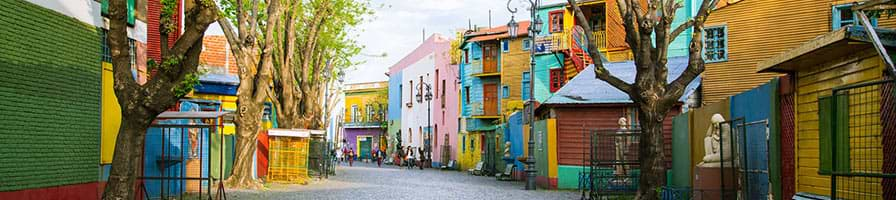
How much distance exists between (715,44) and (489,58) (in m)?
24.1

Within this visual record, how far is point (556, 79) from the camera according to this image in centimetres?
4219

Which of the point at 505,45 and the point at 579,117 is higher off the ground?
the point at 505,45

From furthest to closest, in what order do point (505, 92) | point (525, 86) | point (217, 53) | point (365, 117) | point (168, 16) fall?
point (365, 117)
point (505, 92)
point (525, 86)
point (217, 53)
point (168, 16)

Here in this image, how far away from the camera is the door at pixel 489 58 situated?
Result: 49688mm

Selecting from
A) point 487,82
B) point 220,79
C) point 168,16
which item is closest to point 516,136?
point 220,79

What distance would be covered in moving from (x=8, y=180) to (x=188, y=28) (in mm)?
3146

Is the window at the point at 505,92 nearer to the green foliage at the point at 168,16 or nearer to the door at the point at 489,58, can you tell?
the door at the point at 489,58

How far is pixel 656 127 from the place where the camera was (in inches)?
656

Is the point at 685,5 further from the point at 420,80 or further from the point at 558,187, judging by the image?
the point at 420,80

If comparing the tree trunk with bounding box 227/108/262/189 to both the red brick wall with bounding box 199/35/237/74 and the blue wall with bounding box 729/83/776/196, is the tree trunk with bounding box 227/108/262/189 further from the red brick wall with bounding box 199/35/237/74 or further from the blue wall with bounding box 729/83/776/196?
the blue wall with bounding box 729/83/776/196

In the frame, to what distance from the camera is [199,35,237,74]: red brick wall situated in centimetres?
3478

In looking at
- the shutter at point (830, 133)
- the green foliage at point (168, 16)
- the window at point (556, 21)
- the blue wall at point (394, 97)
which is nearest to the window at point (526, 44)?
the window at point (556, 21)

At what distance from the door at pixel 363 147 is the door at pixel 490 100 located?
3925cm

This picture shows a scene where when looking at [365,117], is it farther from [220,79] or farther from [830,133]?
[830,133]
